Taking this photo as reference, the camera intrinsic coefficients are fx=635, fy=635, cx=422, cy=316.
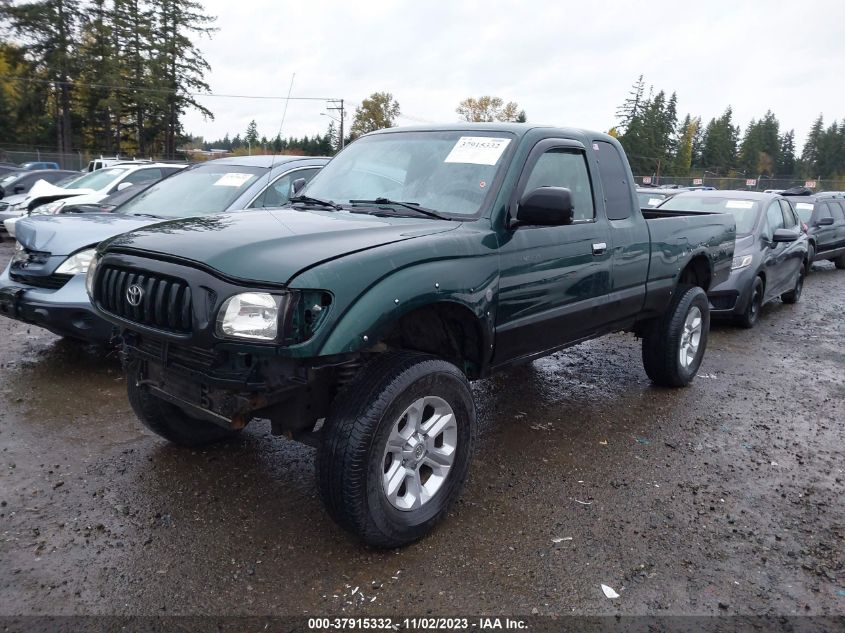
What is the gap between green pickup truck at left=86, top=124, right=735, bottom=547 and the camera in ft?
8.52

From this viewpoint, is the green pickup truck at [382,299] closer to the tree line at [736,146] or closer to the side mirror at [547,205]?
the side mirror at [547,205]

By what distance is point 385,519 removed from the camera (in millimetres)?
2844

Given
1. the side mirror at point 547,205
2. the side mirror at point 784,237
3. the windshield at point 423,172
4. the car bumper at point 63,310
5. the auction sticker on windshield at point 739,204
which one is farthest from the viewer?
the auction sticker on windshield at point 739,204

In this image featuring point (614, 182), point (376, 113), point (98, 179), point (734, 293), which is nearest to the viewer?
point (614, 182)

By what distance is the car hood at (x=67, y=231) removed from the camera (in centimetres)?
492

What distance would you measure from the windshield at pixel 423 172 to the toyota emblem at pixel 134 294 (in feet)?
4.65

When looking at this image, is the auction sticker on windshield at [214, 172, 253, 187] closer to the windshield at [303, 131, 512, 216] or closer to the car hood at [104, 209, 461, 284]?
the windshield at [303, 131, 512, 216]

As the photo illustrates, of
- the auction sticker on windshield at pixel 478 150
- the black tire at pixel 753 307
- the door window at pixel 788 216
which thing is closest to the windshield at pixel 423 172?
the auction sticker on windshield at pixel 478 150

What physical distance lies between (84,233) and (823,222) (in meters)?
12.6

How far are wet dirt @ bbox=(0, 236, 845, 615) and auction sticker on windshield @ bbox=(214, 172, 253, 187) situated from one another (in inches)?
78.7

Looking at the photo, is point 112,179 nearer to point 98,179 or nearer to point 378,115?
point 98,179

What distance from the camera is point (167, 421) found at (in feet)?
12.2

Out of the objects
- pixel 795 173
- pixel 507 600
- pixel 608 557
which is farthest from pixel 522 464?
pixel 795 173

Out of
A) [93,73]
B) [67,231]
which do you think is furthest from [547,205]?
[93,73]
